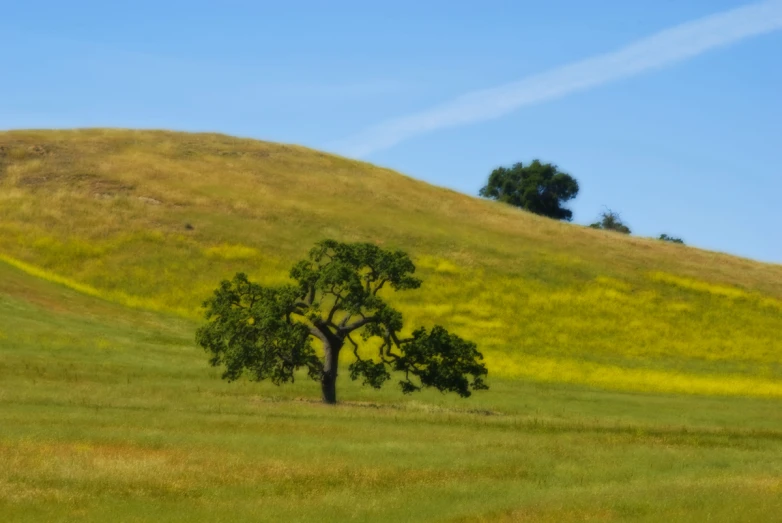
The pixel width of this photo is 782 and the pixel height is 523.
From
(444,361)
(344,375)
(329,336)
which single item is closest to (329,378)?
(329,336)

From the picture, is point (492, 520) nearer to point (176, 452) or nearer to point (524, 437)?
point (176, 452)

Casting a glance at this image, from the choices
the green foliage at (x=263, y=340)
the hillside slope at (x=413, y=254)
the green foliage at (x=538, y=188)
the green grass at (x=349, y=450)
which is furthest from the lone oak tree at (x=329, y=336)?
the green foliage at (x=538, y=188)

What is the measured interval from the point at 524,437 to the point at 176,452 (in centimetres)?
1018

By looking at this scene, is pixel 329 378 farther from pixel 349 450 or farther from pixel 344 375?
pixel 349 450

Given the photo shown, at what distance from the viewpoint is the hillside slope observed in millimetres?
59375

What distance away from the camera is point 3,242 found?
7194 centimetres

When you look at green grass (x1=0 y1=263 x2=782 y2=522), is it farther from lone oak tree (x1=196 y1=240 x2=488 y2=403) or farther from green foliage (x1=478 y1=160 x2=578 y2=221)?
green foliage (x1=478 y1=160 x2=578 y2=221)

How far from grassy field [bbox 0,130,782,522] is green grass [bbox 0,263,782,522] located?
0.11m

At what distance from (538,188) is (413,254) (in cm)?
7700

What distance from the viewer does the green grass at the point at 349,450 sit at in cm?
1997

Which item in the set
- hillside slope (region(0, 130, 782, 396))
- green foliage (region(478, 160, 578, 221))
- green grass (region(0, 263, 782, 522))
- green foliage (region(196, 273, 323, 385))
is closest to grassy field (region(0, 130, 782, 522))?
green grass (region(0, 263, 782, 522))

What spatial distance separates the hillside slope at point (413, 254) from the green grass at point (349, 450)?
13.5 meters

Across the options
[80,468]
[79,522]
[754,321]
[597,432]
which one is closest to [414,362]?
[597,432]

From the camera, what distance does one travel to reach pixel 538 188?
152250 mm
